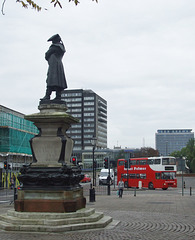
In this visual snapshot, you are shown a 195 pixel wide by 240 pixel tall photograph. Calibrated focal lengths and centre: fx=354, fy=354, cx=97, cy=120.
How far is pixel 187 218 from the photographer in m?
15.2

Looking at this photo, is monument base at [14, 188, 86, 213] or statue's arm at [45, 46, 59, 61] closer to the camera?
monument base at [14, 188, 86, 213]

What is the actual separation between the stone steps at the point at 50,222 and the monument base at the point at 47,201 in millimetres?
302

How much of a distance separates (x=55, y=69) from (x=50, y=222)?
6.09 meters

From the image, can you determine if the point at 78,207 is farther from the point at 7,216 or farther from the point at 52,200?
the point at 7,216

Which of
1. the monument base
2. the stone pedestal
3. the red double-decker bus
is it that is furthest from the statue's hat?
the red double-decker bus

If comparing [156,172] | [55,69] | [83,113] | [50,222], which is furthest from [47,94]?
[83,113]

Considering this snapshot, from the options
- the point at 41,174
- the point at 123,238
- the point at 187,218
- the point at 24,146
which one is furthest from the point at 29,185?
the point at 24,146

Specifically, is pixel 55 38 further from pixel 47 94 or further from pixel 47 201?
pixel 47 201

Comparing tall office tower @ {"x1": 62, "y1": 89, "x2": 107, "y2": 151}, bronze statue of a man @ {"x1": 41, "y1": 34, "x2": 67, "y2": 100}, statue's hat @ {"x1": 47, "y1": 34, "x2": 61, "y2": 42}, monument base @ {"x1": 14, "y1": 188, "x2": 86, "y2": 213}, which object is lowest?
monument base @ {"x1": 14, "y1": 188, "x2": 86, "y2": 213}

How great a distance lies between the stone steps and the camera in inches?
452

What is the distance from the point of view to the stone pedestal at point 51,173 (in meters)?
12.7

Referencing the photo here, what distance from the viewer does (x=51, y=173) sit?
12.9 metres

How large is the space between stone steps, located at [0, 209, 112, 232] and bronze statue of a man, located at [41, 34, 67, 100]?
4.78 m

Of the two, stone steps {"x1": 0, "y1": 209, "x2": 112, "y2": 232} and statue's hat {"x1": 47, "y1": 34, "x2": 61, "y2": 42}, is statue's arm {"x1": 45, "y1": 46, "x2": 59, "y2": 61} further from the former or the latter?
stone steps {"x1": 0, "y1": 209, "x2": 112, "y2": 232}
